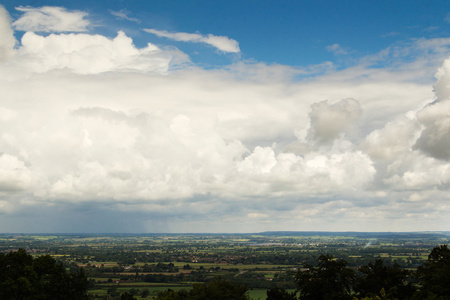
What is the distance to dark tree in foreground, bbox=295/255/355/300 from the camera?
60.1 meters

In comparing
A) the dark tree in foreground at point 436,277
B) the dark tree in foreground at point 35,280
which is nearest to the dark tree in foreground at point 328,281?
the dark tree in foreground at point 436,277

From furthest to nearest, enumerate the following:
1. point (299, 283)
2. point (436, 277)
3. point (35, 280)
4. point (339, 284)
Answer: point (35, 280) < point (299, 283) < point (339, 284) < point (436, 277)

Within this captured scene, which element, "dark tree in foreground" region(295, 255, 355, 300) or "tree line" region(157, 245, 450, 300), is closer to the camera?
"tree line" region(157, 245, 450, 300)

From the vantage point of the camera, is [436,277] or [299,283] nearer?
[436,277]

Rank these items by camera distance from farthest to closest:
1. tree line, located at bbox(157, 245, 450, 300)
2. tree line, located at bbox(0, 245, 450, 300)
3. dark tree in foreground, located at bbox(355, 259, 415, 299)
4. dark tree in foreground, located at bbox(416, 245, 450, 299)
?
dark tree in foreground, located at bbox(355, 259, 415, 299) → tree line, located at bbox(0, 245, 450, 300) → tree line, located at bbox(157, 245, 450, 300) → dark tree in foreground, located at bbox(416, 245, 450, 299)

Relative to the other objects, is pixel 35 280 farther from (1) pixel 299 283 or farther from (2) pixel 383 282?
(2) pixel 383 282

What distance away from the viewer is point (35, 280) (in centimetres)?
6712

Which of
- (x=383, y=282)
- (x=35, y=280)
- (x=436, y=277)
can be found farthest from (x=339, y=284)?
(x=35, y=280)

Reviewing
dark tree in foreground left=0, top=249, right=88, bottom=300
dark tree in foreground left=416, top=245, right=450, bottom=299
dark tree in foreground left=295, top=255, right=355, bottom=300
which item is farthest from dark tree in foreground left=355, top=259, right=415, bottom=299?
dark tree in foreground left=0, top=249, right=88, bottom=300

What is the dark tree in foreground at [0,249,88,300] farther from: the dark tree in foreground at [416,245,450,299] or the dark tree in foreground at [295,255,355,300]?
the dark tree in foreground at [416,245,450,299]

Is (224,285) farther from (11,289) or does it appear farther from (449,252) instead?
(449,252)

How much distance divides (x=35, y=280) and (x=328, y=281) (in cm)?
4299

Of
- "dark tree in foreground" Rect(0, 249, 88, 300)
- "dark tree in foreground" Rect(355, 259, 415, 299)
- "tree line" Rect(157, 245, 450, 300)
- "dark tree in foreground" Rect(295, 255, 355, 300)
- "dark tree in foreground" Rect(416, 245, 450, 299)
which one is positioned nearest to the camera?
"dark tree in foreground" Rect(416, 245, 450, 299)

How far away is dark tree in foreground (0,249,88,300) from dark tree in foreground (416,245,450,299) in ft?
159
